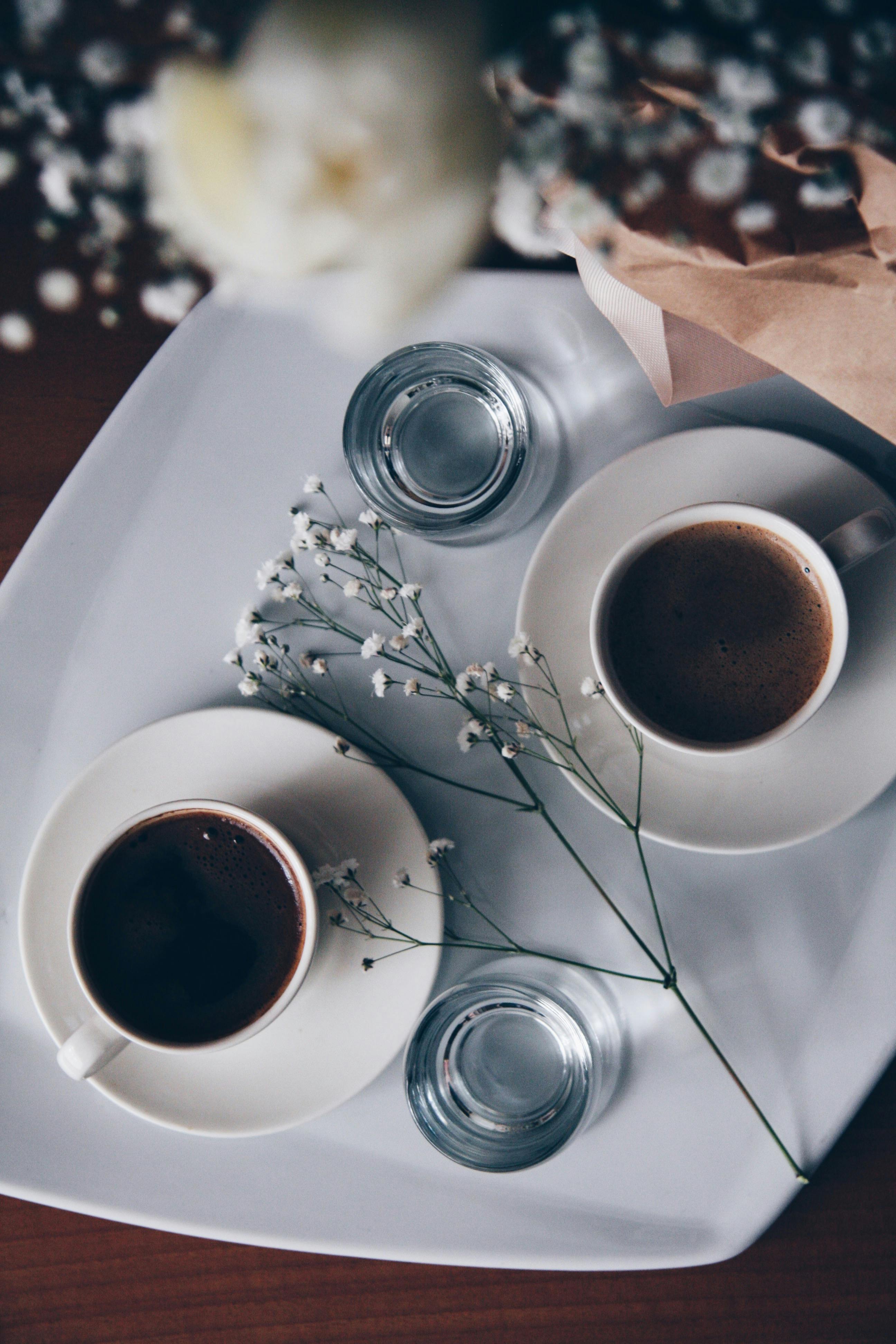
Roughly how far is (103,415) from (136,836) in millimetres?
538

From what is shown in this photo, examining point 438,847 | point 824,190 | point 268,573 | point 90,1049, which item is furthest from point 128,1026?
point 824,190

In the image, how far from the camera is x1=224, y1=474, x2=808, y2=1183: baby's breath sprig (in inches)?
39.1

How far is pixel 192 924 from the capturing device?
1.01 metres

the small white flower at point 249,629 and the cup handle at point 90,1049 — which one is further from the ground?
the small white flower at point 249,629

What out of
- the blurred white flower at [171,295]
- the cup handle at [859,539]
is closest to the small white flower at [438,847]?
the cup handle at [859,539]

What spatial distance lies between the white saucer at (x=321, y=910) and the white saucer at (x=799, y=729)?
0.23 meters

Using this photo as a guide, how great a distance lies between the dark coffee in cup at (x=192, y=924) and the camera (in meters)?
0.99

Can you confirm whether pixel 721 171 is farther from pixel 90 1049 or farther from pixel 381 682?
pixel 90 1049

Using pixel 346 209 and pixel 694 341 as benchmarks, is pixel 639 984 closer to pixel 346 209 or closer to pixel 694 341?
pixel 694 341

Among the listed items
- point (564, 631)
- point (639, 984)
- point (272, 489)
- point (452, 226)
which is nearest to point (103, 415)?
point (272, 489)

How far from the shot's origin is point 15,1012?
1.11 metres

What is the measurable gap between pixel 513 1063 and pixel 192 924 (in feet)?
1.34

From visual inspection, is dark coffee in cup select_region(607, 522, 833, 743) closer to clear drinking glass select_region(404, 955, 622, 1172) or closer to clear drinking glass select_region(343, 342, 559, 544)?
clear drinking glass select_region(343, 342, 559, 544)

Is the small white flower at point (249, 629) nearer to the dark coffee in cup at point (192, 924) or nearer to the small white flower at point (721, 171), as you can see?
the dark coffee in cup at point (192, 924)
